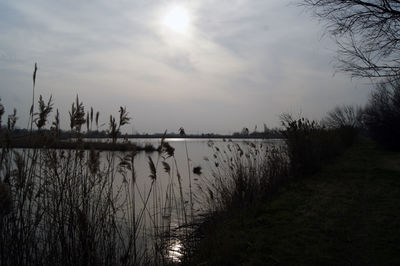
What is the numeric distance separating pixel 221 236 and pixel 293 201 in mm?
2552

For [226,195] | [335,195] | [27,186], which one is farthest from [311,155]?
[27,186]

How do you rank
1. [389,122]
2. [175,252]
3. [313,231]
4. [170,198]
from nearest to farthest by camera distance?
1. [313,231]
2. [175,252]
3. [170,198]
4. [389,122]

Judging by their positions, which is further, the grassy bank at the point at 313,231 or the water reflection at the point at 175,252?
the water reflection at the point at 175,252

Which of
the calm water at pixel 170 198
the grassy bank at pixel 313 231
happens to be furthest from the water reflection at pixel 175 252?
the grassy bank at pixel 313 231

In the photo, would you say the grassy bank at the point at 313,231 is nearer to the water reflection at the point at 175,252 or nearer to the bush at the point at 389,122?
the water reflection at the point at 175,252

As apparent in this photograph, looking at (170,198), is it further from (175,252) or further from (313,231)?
(313,231)

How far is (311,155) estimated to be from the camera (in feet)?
32.0

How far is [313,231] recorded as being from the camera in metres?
4.12

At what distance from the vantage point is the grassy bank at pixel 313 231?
10.7ft

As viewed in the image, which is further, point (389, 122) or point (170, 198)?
point (389, 122)

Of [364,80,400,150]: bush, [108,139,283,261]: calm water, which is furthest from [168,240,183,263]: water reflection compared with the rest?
[364,80,400,150]: bush

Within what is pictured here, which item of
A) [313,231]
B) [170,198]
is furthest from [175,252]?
[313,231]

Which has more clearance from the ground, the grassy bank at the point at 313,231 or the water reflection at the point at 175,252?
the grassy bank at the point at 313,231

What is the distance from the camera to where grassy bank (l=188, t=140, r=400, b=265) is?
3.27 meters
